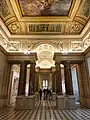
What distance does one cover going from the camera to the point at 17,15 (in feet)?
31.4

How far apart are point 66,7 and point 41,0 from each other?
7.02 ft

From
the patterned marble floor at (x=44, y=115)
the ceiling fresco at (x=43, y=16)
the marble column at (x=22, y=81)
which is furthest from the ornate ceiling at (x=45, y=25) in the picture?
the patterned marble floor at (x=44, y=115)

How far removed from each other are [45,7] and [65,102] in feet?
26.6

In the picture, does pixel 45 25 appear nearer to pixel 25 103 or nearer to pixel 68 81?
pixel 68 81

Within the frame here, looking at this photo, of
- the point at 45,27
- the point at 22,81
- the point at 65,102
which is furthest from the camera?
the point at 45,27

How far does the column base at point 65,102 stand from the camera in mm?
8984

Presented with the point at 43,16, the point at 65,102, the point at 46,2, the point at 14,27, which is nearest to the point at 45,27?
the point at 43,16

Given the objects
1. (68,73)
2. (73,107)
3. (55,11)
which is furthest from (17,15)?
(73,107)

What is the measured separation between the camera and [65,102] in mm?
9141

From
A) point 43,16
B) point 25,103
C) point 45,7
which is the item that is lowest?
point 25,103

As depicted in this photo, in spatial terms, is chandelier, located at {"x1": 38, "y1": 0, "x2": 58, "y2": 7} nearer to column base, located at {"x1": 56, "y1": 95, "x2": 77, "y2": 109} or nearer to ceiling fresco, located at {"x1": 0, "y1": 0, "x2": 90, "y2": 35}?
ceiling fresco, located at {"x1": 0, "y1": 0, "x2": 90, "y2": 35}

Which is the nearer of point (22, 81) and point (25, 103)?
point (25, 103)

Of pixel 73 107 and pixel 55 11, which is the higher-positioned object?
pixel 55 11

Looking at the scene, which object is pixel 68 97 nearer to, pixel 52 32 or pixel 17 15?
pixel 52 32
